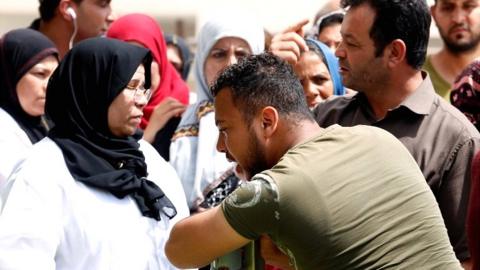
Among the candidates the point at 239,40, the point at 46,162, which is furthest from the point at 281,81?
the point at 239,40

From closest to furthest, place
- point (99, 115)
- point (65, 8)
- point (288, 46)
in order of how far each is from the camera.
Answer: point (99, 115)
point (288, 46)
point (65, 8)

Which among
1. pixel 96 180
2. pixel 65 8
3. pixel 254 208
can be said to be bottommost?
pixel 65 8

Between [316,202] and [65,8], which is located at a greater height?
[316,202]

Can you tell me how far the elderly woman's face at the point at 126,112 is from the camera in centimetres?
429

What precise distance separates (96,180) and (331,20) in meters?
2.42

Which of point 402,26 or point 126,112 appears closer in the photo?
point 402,26

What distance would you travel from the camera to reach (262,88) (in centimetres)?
343

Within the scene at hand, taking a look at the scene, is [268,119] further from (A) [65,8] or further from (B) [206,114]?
(A) [65,8]

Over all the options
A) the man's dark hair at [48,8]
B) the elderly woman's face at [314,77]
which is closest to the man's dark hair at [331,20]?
the elderly woman's face at [314,77]

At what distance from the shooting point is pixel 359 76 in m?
4.13

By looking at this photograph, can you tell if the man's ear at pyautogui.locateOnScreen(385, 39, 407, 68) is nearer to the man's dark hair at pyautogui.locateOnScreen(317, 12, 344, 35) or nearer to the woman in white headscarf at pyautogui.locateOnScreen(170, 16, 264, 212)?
the woman in white headscarf at pyautogui.locateOnScreen(170, 16, 264, 212)

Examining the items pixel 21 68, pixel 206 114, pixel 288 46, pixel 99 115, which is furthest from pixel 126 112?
pixel 21 68

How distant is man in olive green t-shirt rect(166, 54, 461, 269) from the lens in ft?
10.4

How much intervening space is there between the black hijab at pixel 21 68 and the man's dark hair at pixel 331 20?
1.55 metres
